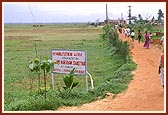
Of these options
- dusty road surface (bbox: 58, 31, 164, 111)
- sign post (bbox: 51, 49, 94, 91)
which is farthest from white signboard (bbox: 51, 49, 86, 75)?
dusty road surface (bbox: 58, 31, 164, 111)

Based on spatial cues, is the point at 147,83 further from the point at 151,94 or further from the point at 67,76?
the point at 67,76

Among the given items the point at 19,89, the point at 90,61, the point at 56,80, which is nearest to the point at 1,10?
the point at 19,89

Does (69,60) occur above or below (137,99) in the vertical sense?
above

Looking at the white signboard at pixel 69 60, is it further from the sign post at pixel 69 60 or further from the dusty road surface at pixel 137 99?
the dusty road surface at pixel 137 99

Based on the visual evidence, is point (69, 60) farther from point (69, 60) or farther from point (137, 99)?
point (137, 99)

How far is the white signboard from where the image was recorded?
7.72 m

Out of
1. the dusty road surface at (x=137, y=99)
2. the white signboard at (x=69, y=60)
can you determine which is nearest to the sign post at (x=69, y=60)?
the white signboard at (x=69, y=60)

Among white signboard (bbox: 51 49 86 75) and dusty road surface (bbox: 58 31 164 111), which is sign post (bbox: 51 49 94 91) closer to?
white signboard (bbox: 51 49 86 75)

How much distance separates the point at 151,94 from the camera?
24.7ft

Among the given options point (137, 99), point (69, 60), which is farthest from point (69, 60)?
point (137, 99)

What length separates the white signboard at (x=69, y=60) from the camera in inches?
304

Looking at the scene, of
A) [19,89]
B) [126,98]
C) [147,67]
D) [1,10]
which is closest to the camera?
[1,10]

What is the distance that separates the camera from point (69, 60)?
781 cm

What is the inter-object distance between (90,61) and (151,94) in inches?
355
